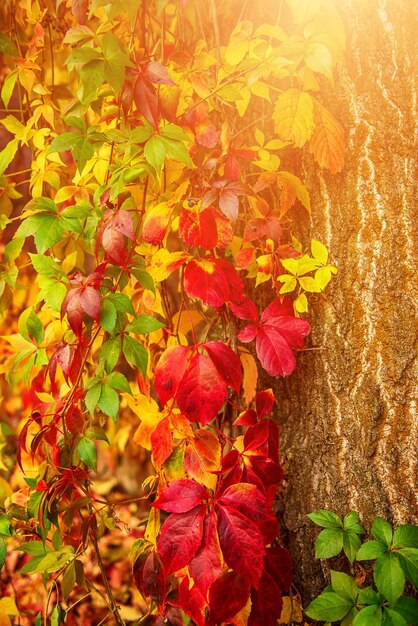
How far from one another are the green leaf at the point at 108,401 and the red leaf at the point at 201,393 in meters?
0.14

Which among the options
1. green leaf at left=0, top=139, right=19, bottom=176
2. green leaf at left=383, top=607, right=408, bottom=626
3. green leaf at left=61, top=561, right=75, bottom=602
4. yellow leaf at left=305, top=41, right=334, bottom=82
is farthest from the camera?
green leaf at left=0, top=139, right=19, bottom=176

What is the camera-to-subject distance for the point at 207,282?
1165 mm

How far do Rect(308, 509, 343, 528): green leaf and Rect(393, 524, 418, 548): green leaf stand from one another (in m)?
0.14

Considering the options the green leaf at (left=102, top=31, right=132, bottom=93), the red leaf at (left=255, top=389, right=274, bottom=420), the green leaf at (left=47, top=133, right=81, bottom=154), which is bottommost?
the red leaf at (left=255, top=389, right=274, bottom=420)

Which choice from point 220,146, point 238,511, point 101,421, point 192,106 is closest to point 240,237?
point 220,146

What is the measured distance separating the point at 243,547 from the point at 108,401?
1.28 ft

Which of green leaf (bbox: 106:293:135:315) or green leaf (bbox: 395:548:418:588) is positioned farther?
green leaf (bbox: 106:293:135:315)

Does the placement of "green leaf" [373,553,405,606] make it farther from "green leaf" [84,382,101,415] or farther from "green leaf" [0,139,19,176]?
"green leaf" [0,139,19,176]

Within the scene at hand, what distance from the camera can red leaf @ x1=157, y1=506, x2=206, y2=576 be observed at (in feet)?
3.29

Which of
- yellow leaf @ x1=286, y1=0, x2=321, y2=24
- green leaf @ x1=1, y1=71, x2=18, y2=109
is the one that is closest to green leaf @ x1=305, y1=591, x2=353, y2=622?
yellow leaf @ x1=286, y1=0, x2=321, y2=24

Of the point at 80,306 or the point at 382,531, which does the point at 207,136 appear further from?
the point at 382,531

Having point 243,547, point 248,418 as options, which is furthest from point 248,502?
point 248,418

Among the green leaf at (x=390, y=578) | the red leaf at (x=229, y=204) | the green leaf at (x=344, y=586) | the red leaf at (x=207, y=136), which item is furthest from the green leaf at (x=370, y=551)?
the red leaf at (x=207, y=136)

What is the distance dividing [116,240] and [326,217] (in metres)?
0.50
